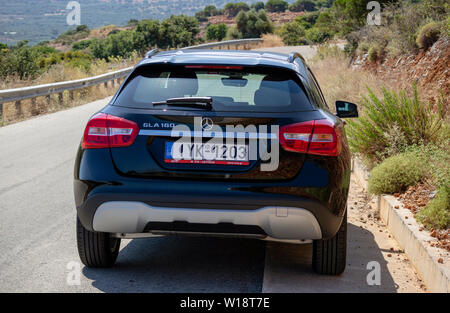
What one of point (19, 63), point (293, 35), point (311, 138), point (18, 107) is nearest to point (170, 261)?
point (311, 138)

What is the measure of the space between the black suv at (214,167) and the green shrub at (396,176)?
267 cm

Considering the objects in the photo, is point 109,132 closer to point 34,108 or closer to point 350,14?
point 34,108

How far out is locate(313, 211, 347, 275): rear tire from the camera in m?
5.12

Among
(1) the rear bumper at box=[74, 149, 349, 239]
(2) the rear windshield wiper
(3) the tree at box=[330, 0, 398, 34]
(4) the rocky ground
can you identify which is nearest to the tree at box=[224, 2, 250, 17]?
(3) the tree at box=[330, 0, 398, 34]

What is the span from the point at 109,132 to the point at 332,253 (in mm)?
1912

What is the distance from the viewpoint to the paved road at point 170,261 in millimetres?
5027

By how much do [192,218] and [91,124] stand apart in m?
1.01

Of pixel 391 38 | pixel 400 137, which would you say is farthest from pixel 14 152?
pixel 391 38

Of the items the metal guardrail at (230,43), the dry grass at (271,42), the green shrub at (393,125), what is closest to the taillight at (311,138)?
the green shrub at (393,125)

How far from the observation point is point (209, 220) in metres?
4.61

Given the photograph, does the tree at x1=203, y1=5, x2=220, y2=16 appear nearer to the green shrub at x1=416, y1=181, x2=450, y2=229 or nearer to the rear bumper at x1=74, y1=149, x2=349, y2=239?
the green shrub at x1=416, y1=181, x2=450, y2=229

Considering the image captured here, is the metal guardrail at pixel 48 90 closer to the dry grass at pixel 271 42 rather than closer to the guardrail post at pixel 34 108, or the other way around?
the guardrail post at pixel 34 108

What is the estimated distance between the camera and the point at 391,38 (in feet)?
56.9

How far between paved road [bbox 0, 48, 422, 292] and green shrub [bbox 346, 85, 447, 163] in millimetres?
1638
